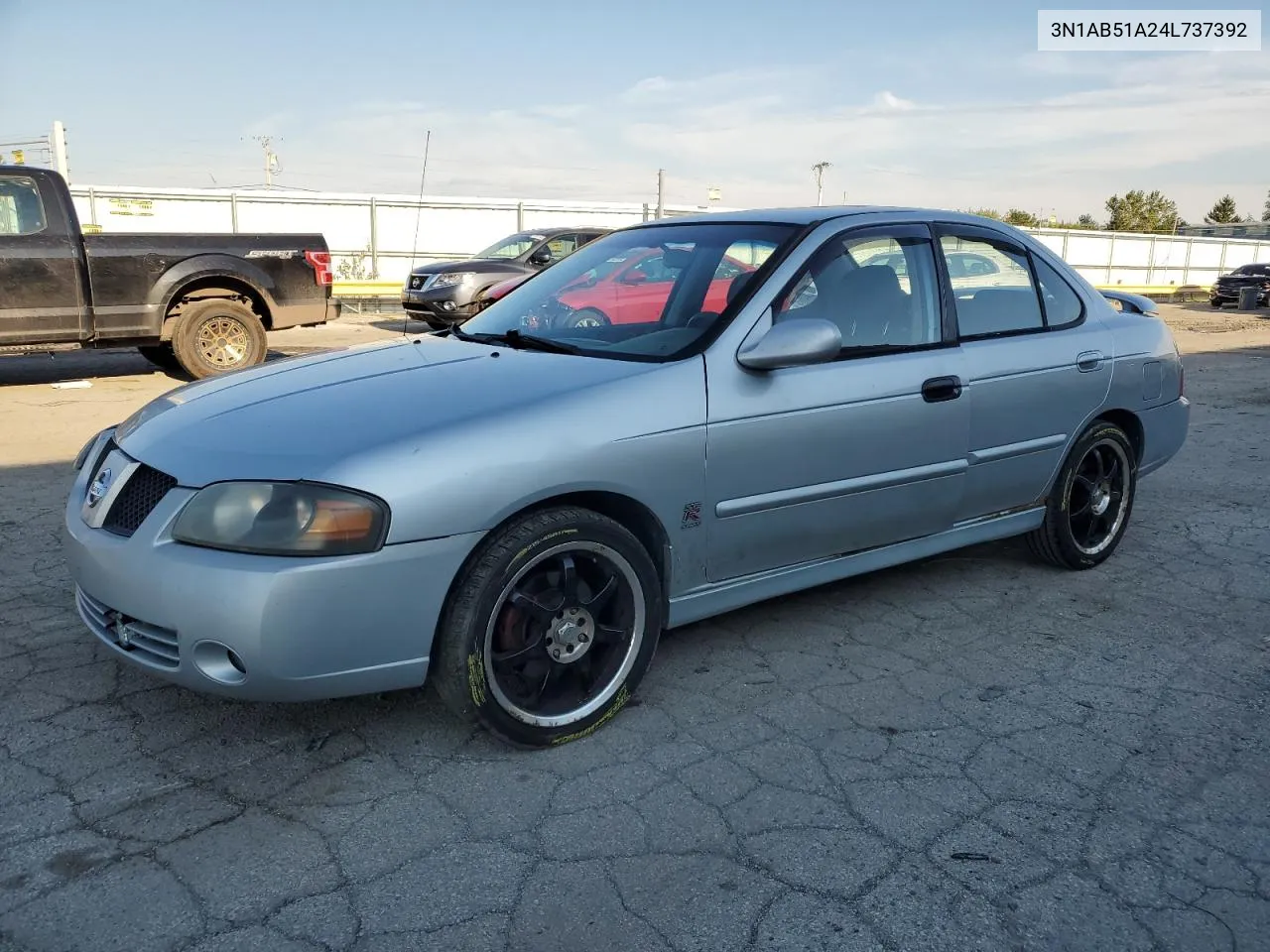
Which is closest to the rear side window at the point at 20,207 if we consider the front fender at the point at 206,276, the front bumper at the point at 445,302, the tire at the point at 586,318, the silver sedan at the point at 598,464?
the front fender at the point at 206,276

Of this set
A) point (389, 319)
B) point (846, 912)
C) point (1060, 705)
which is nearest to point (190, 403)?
point (846, 912)

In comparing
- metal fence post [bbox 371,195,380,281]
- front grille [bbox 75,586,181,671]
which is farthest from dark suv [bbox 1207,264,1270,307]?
front grille [bbox 75,586,181,671]

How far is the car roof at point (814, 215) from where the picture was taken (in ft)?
12.8

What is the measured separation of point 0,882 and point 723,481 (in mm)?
2182

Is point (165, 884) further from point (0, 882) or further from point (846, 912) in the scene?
point (846, 912)

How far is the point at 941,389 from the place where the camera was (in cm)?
387

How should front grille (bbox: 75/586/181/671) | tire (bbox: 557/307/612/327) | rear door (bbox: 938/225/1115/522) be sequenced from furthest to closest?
rear door (bbox: 938/225/1115/522), tire (bbox: 557/307/612/327), front grille (bbox: 75/586/181/671)

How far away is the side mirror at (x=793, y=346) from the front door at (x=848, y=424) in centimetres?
6

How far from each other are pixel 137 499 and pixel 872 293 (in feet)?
8.54

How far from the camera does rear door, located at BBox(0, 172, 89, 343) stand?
28.3 feet

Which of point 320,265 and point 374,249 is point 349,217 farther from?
point 320,265

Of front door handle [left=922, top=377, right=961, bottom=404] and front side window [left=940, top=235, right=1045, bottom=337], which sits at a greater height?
front side window [left=940, top=235, right=1045, bottom=337]

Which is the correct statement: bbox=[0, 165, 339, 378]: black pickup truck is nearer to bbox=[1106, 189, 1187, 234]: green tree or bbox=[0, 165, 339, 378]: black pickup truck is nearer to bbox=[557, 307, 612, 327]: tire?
bbox=[557, 307, 612, 327]: tire

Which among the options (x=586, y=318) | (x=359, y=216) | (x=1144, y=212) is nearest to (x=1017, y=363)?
(x=586, y=318)
